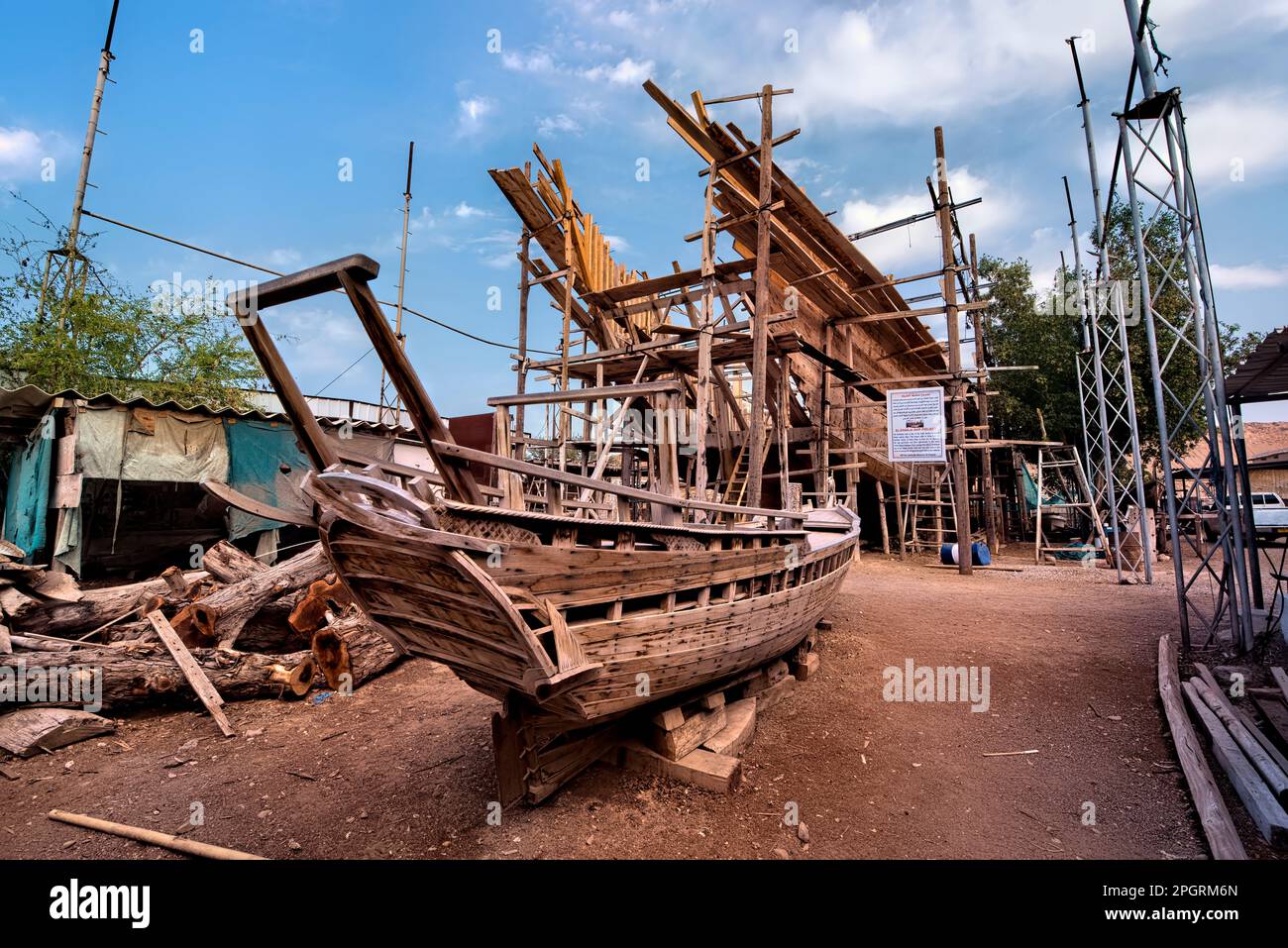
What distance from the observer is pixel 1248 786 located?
137 inches

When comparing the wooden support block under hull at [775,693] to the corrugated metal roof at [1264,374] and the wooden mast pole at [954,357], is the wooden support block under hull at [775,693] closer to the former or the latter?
the corrugated metal roof at [1264,374]

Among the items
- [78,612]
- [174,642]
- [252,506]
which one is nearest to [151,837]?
[252,506]

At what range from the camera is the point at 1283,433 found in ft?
114

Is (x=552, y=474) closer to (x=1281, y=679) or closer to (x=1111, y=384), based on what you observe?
(x=1281, y=679)

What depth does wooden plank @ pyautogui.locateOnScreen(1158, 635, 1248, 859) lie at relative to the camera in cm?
306

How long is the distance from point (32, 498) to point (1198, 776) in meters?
15.6

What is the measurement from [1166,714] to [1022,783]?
6.01ft

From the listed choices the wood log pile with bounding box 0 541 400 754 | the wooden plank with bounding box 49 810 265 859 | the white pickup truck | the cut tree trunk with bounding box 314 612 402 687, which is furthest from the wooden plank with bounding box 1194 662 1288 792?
the wood log pile with bounding box 0 541 400 754

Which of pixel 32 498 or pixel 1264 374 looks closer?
pixel 1264 374

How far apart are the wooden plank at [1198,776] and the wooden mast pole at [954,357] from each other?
666 centimetres

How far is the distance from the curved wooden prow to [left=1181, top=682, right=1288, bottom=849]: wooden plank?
16.1 feet

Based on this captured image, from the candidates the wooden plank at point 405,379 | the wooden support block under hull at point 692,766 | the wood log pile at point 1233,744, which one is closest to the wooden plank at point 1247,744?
the wood log pile at point 1233,744

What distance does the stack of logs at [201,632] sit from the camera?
18.1 feet
